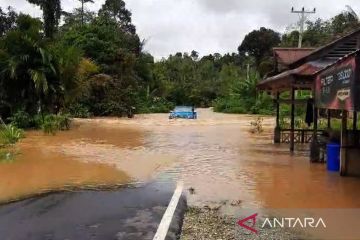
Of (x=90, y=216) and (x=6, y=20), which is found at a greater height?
(x=6, y=20)

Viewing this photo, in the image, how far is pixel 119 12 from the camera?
63.5m

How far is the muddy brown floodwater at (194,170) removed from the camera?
1032cm

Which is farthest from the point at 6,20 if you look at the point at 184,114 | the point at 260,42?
the point at 260,42

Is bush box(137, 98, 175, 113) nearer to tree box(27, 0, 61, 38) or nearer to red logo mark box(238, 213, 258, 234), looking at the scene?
tree box(27, 0, 61, 38)

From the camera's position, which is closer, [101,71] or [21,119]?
[21,119]

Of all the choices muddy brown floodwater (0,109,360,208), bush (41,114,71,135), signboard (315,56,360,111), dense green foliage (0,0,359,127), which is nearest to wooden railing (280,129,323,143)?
muddy brown floodwater (0,109,360,208)

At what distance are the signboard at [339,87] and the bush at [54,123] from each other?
47.2ft

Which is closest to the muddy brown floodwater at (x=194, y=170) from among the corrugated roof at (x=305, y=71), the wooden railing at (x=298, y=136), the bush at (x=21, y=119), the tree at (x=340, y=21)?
the wooden railing at (x=298, y=136)

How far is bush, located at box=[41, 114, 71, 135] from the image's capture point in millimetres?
24125

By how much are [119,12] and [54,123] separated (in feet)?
134

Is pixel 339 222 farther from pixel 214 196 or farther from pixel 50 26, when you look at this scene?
pixel 50 26

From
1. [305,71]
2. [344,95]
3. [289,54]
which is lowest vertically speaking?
[344,95]

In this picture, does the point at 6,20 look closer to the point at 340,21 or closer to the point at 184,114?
the point at 184,114

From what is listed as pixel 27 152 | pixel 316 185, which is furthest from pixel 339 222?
pixel 27 152
